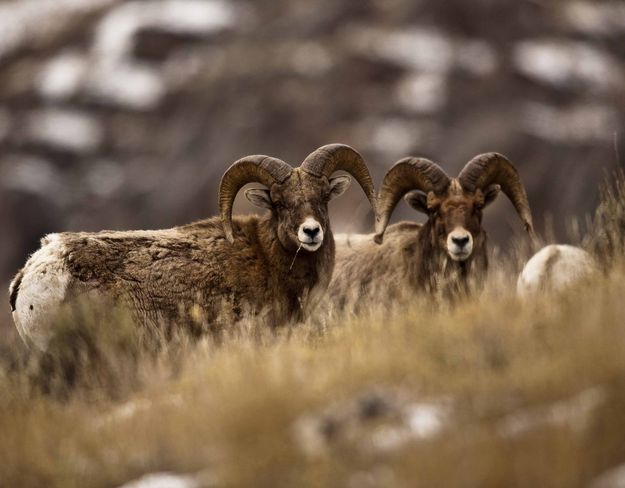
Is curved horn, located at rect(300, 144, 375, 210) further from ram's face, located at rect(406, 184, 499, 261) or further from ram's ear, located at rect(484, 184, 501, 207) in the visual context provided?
ram's ear, located at rect(484, 184, 501, 207)

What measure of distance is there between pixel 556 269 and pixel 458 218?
127 centimetres

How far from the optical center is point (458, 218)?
12.8 meters

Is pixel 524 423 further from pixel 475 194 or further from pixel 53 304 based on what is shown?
pixel 475 194

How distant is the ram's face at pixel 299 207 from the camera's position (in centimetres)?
1161

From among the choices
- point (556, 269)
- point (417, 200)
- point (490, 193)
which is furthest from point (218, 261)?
point (556, 269)

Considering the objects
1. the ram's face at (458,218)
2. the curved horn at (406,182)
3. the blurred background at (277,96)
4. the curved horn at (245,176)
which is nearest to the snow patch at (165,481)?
the curved horn at (245,176)

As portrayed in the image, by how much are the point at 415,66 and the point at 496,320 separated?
213 feet

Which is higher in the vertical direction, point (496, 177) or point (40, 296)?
point (496, 177)

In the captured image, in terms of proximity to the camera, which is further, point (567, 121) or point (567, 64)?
point (567, 64)

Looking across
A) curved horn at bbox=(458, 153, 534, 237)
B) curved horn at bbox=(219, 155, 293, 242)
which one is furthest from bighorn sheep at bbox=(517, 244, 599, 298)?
curved horn at bbox=(219, 155, 293, 242)

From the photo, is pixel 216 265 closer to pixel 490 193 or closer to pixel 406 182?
pixel 406 182

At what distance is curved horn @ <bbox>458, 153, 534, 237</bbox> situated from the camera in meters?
13.3

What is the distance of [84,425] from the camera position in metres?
8.80

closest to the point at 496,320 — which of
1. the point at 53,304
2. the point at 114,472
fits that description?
the point at 114,472
